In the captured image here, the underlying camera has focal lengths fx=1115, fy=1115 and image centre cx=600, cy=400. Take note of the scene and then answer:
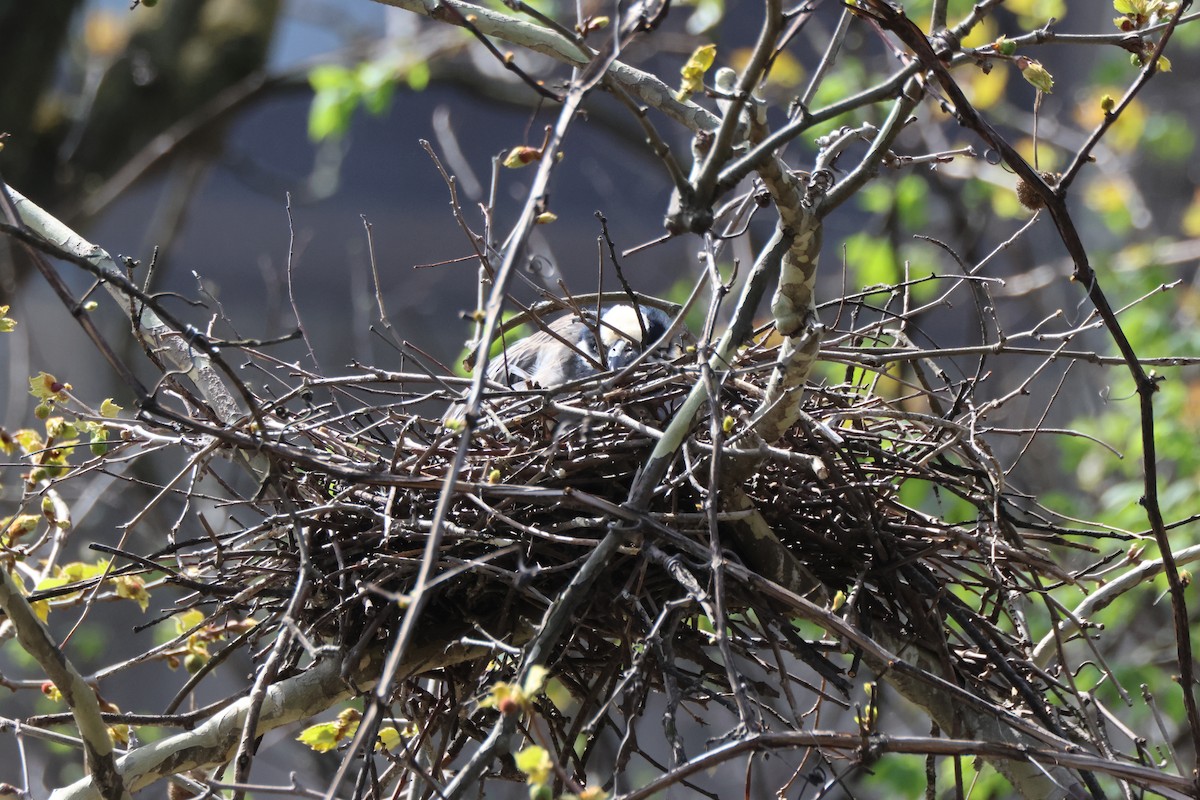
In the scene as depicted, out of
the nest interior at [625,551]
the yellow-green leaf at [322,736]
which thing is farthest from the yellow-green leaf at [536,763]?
the yellow-green leaf at [322,736]

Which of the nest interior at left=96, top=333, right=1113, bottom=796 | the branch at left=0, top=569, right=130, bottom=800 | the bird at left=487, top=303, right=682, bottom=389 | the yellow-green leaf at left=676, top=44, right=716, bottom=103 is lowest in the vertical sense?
the branch at left=0, top=569, right=130, bottom=800

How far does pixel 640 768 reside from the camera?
18.2 feet

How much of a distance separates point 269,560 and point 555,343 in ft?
3.00

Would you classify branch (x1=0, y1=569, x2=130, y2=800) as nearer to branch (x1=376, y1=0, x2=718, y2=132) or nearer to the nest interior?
the nest interior

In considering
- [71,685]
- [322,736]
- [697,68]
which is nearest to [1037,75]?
[697,68]

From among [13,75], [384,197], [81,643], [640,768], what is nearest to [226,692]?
[81,643]

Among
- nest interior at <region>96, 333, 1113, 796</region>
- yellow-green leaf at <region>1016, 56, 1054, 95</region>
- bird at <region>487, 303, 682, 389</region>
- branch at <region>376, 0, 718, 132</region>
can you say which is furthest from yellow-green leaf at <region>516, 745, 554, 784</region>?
bird at <region>487, 303, 682, 389</region>

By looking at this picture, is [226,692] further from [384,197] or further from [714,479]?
[714,479]

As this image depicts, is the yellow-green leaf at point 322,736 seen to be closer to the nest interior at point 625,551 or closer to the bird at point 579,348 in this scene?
the nest interior at point 625,551

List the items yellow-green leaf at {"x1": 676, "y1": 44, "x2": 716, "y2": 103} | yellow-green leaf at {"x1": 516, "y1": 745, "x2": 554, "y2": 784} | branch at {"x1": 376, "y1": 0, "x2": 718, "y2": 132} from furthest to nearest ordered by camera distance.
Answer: branch at {"x1": 376, "y1": 0, "x2": 718, "y2": 132} → yellow-green leaf at {"x1": 676, "y1": 44, "x2": 716, "y2": 103} → yellow-green leaf at {"x1": 516, "y1": 745, "x2": 554, "y2": 784}

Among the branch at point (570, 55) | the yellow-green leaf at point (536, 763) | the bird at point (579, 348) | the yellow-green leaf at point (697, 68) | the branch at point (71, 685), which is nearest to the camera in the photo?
the yellow-green leaf at point (536, 763)

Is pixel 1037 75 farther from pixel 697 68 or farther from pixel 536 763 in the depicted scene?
pixel 536 763

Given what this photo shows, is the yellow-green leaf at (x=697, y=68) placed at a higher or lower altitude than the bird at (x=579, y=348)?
lower

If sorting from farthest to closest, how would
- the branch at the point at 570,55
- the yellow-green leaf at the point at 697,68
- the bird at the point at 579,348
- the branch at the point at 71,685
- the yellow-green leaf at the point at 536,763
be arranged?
the bird at the point at 579,348
the branch at the point at 570,55
the branch at the point at 71,685
the yellow-green leaf at the point at 697,68
the yellow-green leaf at the point at 536,763
